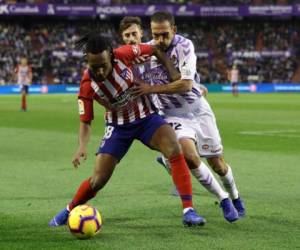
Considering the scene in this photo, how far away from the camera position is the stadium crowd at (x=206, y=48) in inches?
2229

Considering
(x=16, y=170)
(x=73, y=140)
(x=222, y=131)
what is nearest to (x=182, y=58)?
(x=16, y=170)

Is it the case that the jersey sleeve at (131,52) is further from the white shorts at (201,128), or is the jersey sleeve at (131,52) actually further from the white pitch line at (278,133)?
the white pitch line at (278,133)

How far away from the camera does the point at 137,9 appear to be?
198 feet

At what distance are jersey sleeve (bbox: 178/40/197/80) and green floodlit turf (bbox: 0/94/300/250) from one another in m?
1.55

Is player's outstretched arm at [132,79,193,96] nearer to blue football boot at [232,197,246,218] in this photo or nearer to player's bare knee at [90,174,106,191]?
player's bare knee at [90,174,106,191]

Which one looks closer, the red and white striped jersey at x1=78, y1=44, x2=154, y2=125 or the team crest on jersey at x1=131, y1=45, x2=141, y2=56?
the red and white striped jersey at x1=78, y1=44, x2=154, y2=125

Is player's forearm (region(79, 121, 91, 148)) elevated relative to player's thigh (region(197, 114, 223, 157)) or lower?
elevated

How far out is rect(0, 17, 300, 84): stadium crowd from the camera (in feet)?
186

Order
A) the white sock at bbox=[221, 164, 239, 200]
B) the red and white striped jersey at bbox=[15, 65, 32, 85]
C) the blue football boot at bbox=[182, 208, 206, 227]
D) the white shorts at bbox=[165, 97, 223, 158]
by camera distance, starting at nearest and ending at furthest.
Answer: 1. the blue football boot at bbox=[182, 208, 206, 227]
2. the white shorts at bbox=[165, 97, 223, 158]
3. the white sock at bbox=[221, 164, 239, 200]
4. the red and white striped jersey at bbox=[15, 65, 32, 85]

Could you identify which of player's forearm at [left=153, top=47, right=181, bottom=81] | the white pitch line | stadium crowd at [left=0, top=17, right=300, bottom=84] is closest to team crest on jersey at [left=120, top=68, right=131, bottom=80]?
player's forearm at [left=153, top=47, right=181, bottom=81]

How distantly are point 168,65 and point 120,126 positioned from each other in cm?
83

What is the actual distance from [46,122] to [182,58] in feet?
54.0

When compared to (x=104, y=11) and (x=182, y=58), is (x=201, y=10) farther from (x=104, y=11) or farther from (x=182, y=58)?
(x=182, y=58)

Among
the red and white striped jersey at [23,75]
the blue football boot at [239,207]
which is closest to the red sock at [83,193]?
the blue football boot at [239,207]
